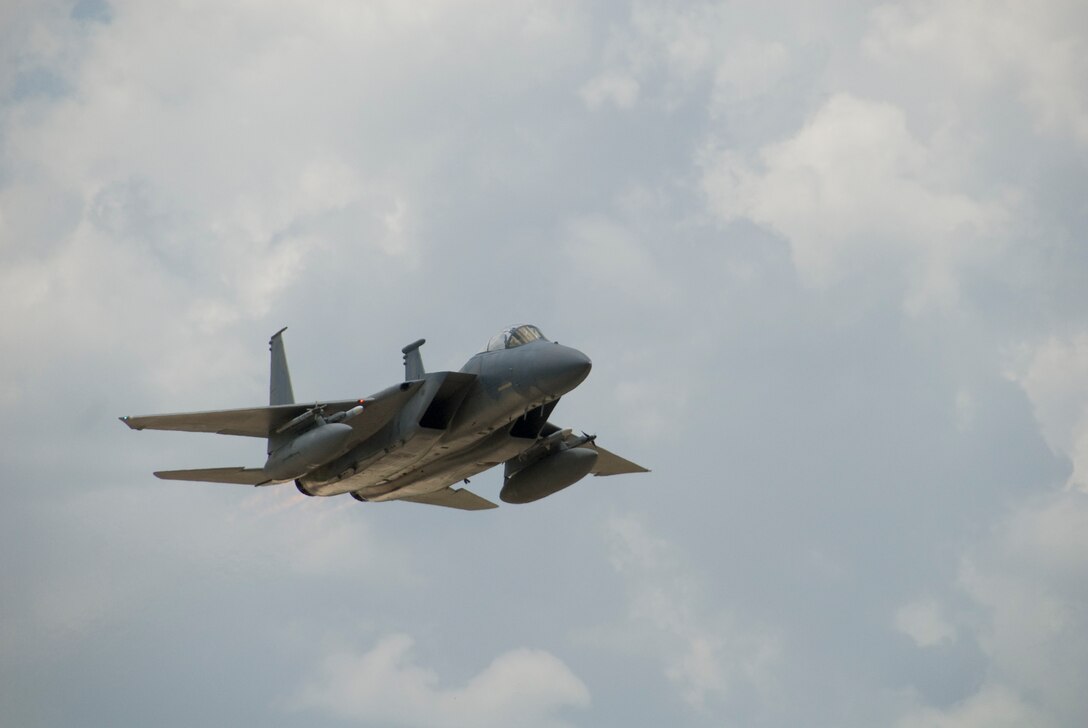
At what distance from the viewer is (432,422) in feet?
101

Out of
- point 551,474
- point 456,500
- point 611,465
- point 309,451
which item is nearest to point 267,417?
point 309,451

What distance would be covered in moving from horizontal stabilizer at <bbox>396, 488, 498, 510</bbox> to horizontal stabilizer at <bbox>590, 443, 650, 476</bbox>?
3448 mm

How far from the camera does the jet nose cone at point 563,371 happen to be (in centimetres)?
2892

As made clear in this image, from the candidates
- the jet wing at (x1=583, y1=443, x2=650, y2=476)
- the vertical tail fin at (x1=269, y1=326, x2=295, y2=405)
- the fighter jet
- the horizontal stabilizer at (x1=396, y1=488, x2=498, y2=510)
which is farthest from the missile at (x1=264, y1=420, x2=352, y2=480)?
the jet wing at (x1=583, y1=443, x2=650, y2=476)

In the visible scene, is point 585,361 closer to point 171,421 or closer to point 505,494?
point 505,494

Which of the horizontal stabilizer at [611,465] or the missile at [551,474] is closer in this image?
the missile at [551,474]

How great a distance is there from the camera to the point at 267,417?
31922mm

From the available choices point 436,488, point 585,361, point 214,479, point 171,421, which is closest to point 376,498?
point 436,488

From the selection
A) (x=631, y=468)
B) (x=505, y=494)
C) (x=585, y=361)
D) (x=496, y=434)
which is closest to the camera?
(x=585, y=361)

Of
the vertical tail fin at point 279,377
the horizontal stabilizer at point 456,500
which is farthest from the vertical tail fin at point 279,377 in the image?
the horizontal stabilizer at point 456,500

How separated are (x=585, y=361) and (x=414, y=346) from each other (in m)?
5.49

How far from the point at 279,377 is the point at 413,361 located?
4784 mm

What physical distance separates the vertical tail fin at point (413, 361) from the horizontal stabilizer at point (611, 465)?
799cm

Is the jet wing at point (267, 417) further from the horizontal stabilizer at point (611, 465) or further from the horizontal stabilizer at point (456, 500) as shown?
the horizontal stabilizer at point (611, 465)
